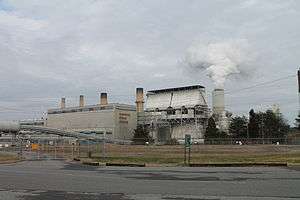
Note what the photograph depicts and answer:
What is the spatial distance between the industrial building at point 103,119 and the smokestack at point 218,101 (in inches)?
1186

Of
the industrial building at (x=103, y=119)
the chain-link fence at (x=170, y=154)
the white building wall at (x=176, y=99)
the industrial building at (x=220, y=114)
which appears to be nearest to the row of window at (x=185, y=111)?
the white building wall at (x=176, y=99)

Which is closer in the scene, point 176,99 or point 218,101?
point 218,101

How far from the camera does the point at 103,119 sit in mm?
145125

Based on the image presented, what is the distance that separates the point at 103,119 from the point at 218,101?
129ft

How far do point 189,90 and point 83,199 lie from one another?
127 m

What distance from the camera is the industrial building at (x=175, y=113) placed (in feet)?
431

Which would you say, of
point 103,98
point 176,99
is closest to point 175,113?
point 176,99

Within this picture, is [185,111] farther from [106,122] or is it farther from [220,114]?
[106,122]

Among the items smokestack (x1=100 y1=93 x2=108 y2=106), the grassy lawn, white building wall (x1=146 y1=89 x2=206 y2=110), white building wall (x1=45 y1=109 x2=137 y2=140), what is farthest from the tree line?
the grassy lawn

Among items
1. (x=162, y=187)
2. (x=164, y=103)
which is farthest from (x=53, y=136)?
(x=162, y=187)

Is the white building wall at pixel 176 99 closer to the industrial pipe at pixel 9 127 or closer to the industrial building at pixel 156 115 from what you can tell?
the industrial building at pixel 156 115

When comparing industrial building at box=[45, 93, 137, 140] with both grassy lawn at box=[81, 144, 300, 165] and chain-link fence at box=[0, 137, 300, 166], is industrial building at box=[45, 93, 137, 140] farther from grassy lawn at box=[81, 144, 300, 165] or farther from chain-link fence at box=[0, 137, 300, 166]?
grassy lawn at box=[81, 144, 300, 165]

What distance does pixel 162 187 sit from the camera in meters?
15.1

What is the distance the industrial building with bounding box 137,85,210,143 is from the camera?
13125cm
